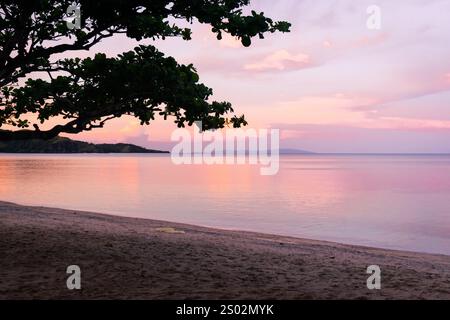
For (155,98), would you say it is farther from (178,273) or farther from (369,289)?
(369,289)

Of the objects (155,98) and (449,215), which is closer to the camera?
(155,98)

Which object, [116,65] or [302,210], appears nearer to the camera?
[116,65]

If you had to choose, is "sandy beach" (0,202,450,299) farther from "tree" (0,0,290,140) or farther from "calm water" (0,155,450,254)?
"calm water" (0,155,450,254)

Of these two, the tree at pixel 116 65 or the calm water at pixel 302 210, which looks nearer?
the tree at pixel 116 65

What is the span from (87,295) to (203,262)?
3.62 m

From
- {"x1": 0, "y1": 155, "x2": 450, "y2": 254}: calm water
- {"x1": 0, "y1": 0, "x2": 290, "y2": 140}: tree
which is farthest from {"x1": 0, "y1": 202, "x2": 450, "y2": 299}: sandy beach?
{"x1": 0, "y1": 155, "x2": 450, "y2": 254}: calm water

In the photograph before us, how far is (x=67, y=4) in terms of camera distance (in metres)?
11.3

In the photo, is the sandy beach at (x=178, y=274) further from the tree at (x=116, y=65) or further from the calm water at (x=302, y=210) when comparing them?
the calm water at (x=302, y=210)

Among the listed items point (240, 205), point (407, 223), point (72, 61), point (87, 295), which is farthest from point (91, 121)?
point (240, 205)

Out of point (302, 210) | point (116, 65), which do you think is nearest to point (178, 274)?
point (116, 65)

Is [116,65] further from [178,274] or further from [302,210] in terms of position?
[302,210]

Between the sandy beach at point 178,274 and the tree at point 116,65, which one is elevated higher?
the tree at point 116,65

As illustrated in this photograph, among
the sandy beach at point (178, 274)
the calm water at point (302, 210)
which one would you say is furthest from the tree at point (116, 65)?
the calm water at point (302, 210)

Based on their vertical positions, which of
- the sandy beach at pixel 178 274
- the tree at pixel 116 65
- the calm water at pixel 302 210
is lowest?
the calm water at pixel 302 210
